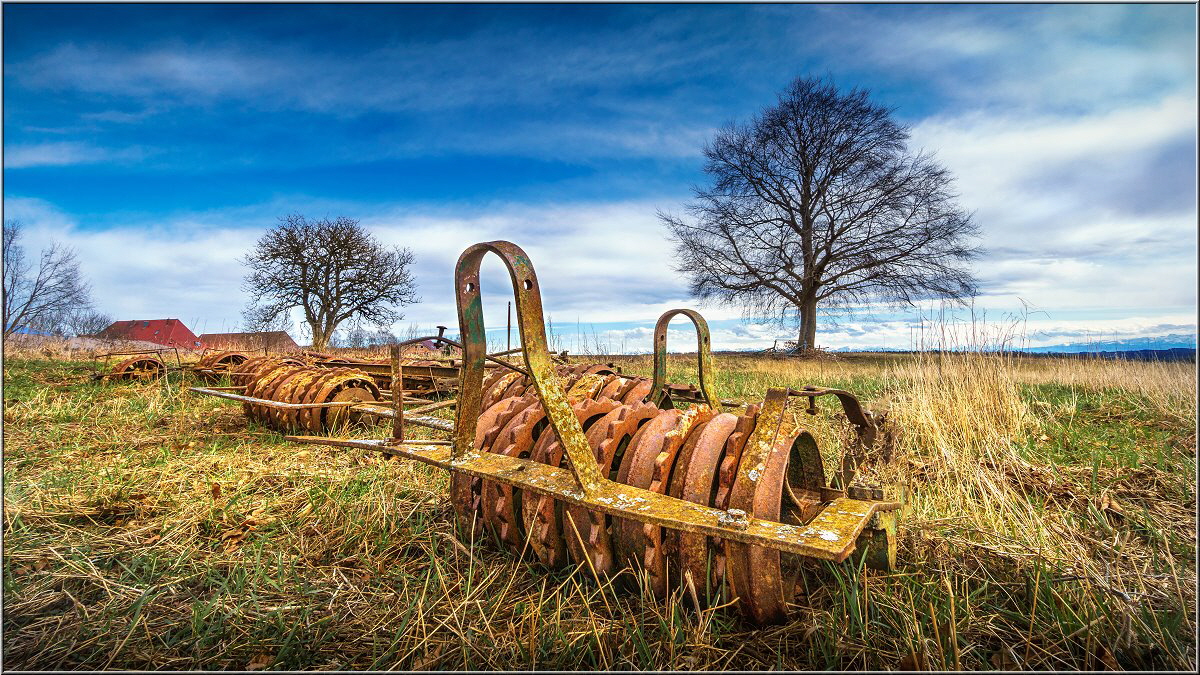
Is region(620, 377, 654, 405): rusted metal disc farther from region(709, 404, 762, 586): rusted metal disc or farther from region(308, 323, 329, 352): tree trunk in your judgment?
region(308, 323, 329, 352): tree trunk

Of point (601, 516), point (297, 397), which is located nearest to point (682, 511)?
point (601, 516)

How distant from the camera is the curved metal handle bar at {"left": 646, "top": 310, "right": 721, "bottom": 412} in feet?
9.66

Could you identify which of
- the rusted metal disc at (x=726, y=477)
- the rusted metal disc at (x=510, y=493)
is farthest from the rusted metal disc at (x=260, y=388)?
the rusted metal disc at (x=726, y=477)

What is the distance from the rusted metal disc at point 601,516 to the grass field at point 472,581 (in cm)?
14

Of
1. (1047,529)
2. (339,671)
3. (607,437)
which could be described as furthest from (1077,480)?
(339,671)

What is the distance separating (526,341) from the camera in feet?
6.07

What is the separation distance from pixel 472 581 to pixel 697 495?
1.14 metres

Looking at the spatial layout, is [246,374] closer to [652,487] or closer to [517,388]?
[517,388]

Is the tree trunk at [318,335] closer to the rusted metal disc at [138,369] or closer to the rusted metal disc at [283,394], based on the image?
the rusted metal disc at [138,369]

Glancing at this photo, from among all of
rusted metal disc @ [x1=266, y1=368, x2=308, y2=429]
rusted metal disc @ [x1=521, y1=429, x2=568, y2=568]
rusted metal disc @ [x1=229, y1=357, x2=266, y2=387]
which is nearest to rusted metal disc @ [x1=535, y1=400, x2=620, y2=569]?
rusted metal disc @ [x1=521, y1=429, x2=568, y2=568]

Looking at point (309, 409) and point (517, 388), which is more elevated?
point (517, 388)

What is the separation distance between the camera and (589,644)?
1.95 meters

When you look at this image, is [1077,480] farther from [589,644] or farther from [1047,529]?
[589,644]

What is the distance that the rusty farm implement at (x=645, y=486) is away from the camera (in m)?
1.84
